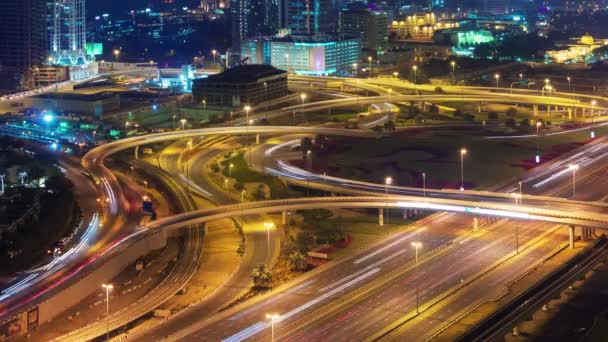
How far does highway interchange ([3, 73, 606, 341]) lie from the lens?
83.1 ft

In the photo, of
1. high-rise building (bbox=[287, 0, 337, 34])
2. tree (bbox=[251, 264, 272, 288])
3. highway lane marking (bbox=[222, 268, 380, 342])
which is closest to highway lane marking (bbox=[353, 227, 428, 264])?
highway lane marking (bbox=[222, 268, 380, 342])

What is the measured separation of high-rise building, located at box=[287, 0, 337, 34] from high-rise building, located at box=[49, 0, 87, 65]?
21.5 meters

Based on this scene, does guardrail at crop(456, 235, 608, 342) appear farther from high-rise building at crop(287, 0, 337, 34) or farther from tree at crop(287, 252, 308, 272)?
high-rise building at crop(287, 0, 337, 34)

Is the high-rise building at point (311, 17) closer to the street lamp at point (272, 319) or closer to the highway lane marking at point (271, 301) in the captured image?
the highway lane marking at point (271, 301)

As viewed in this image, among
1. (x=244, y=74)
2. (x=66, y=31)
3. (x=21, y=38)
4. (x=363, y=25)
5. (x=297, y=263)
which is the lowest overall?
(x=297, y=263)

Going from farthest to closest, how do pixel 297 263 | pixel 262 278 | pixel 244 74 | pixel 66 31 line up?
pixel 66 31 → pixel 244 74 → pixel 297 263 → pixel 262 278

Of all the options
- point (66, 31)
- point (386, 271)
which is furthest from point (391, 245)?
point (66, 31)

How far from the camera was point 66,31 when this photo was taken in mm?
84438

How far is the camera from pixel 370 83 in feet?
252

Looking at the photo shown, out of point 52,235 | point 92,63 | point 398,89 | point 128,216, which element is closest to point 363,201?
point 128,216

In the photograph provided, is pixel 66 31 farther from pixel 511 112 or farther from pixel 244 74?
pixel 511 112

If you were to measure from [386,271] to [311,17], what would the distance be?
69162mm

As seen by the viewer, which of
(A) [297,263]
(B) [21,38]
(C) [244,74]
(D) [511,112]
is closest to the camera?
(A) [297,263]

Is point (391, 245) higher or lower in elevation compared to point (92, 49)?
lower
